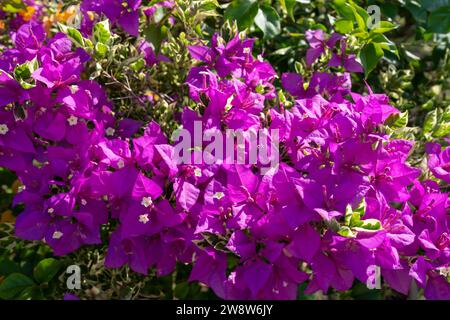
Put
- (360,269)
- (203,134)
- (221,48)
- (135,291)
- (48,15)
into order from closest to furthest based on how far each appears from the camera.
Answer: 1. (360,269)
2. (203,134)
3. (221,48)
4. (135,291)
5. (48,15)

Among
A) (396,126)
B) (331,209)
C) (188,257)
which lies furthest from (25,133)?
(396,126)

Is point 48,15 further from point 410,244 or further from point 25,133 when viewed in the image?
point 410,244

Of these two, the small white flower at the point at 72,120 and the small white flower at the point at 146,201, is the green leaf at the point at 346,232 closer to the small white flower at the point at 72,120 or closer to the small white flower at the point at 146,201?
the small white flower at the point at 146,201

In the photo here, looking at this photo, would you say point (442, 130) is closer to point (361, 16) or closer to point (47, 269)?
point (361, 16)

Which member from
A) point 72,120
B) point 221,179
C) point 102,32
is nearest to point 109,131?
point 72,120

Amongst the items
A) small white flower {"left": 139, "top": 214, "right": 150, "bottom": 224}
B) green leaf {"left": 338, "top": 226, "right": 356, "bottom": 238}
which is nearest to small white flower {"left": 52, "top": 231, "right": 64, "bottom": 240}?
small white flower {"left": 139, "top": 214, "right": 150, "bottom": 224}

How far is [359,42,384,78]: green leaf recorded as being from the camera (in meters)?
1.32

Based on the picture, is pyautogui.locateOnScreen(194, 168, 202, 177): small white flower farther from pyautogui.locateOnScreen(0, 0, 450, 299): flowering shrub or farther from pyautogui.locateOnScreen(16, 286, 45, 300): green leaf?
pyautogui.locateOnScreen(16, 286, 45, 300): green leaf

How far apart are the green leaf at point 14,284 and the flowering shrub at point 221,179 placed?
271 mm

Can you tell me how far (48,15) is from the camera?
6.41 ft

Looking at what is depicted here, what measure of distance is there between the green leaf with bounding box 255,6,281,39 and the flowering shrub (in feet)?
0.54

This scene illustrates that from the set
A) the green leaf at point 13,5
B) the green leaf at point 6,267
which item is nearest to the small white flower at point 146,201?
the green leaf at point 6,267

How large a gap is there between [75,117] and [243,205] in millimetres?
419

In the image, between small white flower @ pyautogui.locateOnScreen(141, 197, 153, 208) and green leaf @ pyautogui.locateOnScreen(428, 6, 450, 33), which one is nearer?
small white flower @ pyautogui.locateOnScreen(141, 197, 153, 208)
